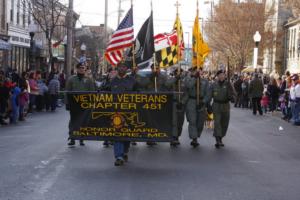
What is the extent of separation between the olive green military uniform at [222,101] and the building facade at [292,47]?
1613 inches

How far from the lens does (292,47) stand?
57.5 m

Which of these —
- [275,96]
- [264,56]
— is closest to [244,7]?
[264,56]

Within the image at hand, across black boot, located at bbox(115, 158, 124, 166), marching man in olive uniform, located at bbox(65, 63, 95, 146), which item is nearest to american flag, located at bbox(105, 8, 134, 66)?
marching man in olive uniform, located at bbox(65, 63, 95, 146)

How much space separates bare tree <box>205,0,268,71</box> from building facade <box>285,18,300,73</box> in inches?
102

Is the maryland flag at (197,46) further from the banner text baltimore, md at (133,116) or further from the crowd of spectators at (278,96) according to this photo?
the crowd of spectators at (278,96)

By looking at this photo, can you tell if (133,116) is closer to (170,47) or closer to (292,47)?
(170,47)

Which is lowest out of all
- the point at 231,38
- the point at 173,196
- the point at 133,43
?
the point at 173,196

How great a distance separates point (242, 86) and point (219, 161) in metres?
22.0

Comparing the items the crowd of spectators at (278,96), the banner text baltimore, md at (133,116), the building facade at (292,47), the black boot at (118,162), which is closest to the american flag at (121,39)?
the banner text baltimore, md at (133,116)

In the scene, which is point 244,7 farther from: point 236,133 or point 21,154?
point 21,154

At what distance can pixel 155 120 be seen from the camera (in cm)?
1106

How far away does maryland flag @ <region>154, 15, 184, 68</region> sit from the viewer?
17663 mm

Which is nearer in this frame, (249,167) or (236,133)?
(249,167)

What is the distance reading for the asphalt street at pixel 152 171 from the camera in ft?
27.6
